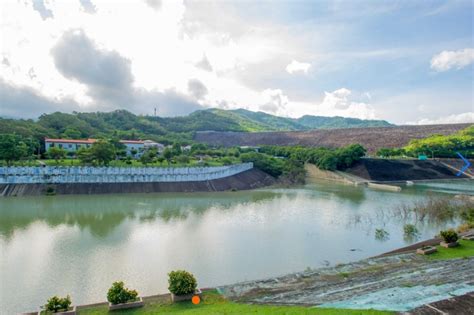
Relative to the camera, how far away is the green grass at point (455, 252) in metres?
15.7

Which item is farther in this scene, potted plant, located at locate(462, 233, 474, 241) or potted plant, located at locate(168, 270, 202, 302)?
potted plant, located at locate(462, 233, 474, 241)

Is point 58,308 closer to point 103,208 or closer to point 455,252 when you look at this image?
point 455,252

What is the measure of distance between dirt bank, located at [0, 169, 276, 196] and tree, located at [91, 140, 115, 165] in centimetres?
342

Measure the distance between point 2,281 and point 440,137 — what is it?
74.9 metres

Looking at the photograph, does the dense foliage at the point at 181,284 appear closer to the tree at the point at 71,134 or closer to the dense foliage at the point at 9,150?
the dense foliage at the point at 9,150

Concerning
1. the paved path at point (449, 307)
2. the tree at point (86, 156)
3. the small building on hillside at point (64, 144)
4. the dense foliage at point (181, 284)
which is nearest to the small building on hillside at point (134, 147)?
the small building on hillside at point (64, 144)

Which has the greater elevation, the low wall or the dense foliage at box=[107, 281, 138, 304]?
the low wall

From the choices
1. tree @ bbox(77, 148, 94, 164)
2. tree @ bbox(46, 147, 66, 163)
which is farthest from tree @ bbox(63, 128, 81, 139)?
tree @ bbox(77, 148, 94, 164)

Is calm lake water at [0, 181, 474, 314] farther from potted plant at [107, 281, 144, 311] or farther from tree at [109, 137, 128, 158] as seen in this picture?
tree at [109, 137, 128, 158]

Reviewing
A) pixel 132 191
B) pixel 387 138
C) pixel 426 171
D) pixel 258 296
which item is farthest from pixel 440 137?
pixel 258 296

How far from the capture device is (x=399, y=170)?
5675 centimetres

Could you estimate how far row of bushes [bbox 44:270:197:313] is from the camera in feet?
32.2

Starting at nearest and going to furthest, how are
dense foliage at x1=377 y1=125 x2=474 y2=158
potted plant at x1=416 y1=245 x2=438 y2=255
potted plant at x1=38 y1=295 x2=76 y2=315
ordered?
potted plant at x1=38 y1=295 x2=76 y2=315 < potted plant at x1=416 y1=245 x2=438 y2=255 < dense foliage at x1=377 y1=125 x2=474 y2=158

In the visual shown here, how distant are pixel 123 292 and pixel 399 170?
54982 mm
